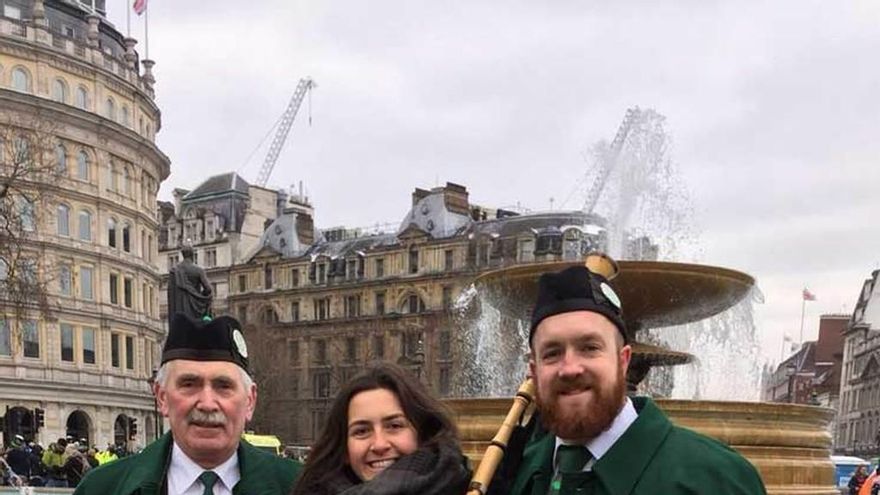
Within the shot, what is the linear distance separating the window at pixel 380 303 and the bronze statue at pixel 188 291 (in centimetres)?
5275

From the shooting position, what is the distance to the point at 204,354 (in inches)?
143

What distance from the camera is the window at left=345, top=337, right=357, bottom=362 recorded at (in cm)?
6644

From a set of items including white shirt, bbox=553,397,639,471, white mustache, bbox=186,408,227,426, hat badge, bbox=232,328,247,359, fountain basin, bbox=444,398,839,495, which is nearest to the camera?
white shirt, bbox=553,397,639,471

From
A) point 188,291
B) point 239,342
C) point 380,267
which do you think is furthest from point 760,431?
point 380,267

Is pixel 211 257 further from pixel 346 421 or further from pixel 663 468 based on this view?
pixel 663 468

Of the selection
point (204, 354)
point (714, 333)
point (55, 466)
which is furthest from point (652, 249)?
point (204, 354)

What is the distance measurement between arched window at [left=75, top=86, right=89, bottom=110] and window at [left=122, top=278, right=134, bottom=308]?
10370mm

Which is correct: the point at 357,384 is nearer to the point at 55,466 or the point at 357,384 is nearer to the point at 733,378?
the point at 733,378

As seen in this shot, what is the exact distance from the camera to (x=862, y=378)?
9544cm

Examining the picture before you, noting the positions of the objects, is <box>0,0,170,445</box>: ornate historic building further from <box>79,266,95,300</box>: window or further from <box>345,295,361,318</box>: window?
<box>345,295,361,318</box>: window

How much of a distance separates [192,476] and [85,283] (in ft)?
173

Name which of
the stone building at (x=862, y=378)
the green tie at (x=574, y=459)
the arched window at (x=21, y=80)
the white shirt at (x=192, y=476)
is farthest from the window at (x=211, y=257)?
the green tie at (x=574, y=459)

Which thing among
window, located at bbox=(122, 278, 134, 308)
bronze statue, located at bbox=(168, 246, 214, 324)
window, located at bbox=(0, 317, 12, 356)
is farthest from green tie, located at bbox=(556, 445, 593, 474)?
window, located at bbox=(122, 278, 134, 308)

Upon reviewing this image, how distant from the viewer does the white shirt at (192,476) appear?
142 inches
